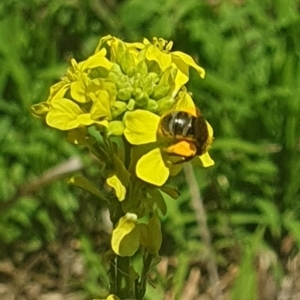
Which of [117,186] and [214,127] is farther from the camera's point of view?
[214,127]

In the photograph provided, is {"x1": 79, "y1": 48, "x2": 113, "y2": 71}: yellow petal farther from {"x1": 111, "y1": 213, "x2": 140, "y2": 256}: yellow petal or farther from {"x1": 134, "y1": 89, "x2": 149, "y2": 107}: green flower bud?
{"x1": 111, "y1": 213, "x2": 140, "y2": 256}: yellow petal

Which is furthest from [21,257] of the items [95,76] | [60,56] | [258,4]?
[95,76]

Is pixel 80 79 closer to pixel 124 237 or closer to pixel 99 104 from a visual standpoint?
pixel 99 104

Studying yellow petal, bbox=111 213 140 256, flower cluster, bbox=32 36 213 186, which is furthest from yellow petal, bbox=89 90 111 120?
yellow petal, bbox=111 213 140 256

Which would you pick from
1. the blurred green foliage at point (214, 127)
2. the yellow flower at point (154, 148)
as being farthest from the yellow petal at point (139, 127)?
the blurred green foliage at point (214, 127)

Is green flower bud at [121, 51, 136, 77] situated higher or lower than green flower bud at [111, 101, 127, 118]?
higher

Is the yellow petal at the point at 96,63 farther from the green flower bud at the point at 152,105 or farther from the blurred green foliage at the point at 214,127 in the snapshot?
the blurred green foliage at the point at 214,127

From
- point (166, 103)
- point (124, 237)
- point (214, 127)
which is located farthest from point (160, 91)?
point (214, 127)
